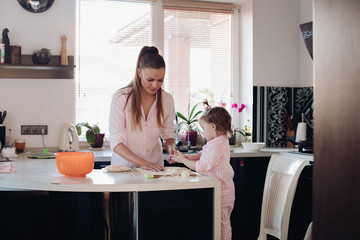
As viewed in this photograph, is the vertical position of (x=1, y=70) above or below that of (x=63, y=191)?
above

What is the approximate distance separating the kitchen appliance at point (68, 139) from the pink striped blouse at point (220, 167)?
1.73 meters

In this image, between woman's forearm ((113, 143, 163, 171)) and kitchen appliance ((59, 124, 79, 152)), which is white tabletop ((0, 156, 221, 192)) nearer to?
woman's forearm ((113, 143, 163, 171))

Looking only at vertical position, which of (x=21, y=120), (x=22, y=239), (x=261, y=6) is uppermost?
(x=261, y=6)

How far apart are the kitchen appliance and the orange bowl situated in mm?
1653

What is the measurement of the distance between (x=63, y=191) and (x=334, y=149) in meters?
1.51

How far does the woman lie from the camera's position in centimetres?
230

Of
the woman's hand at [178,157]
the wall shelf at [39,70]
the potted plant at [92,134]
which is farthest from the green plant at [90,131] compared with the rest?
the woman's hand at [178,157]

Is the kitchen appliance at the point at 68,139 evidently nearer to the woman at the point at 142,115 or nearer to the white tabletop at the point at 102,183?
the woman at the point at 142,115

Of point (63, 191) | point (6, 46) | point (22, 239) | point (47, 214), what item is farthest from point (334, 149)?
point (6, 46)

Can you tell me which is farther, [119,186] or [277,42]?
[277,42]

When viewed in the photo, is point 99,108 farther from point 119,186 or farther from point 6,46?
point 119,186

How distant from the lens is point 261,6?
13.7 feet

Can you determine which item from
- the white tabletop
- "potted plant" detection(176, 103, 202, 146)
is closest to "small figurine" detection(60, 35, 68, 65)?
"potted plant" detection(176, 103, 202, 146)

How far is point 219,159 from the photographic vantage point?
2098mm
